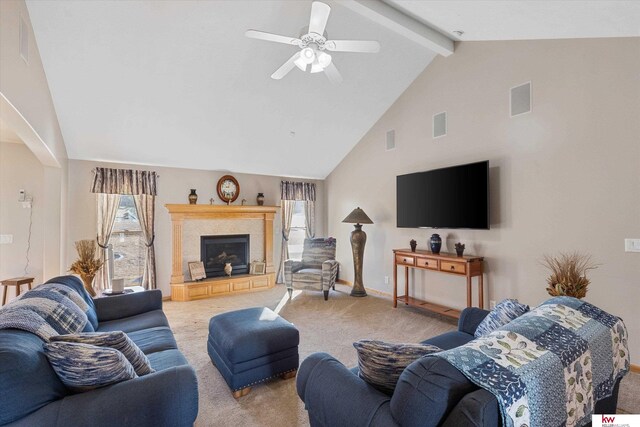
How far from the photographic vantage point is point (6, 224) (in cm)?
466

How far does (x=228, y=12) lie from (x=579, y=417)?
4117 millimetres

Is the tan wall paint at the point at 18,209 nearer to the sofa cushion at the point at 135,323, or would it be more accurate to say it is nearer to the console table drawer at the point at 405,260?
the sofa cushion at the point at 135,323

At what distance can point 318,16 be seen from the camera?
2389mm

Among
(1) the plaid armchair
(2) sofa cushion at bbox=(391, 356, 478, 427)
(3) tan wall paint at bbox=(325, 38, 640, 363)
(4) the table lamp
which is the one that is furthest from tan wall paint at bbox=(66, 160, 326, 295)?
(2) sofa cushion at bbox=(391, 356, 478, 427)

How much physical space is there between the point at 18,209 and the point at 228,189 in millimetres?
3169

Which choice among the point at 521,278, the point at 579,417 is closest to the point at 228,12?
the point at 579,417

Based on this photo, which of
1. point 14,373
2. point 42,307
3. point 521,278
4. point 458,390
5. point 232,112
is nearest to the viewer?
point 458,390

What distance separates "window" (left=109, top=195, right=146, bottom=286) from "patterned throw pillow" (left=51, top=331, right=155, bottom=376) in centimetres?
394

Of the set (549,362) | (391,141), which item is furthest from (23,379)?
(391,141)

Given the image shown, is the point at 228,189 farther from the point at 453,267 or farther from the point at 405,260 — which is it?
the point at 453,267

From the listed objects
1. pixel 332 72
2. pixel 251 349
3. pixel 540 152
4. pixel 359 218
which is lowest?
pixel 251 349

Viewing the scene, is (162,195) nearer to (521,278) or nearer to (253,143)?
(253,143)

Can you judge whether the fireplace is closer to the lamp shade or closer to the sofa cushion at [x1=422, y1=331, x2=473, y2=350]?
the lamp shade

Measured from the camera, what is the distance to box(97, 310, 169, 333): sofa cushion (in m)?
2.70
